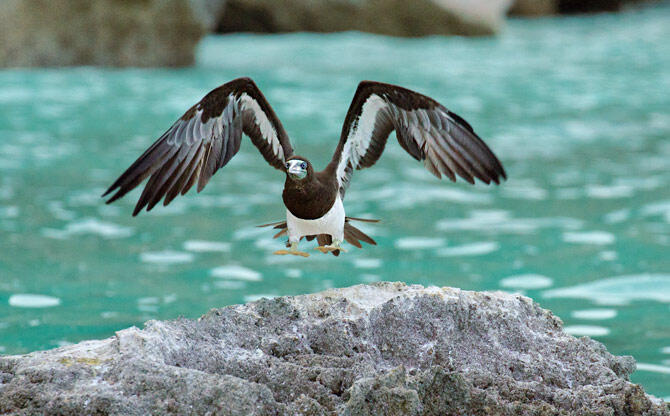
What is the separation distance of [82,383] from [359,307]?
1.18 m

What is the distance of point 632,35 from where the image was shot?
71.9 feet

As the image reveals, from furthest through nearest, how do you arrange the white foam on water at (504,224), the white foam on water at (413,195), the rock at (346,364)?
1. the white foam on water at (413,195)
2. the white foam on water at (504,224)
3. the rock at (346,364)

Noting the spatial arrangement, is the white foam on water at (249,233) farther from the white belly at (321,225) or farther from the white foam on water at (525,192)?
the white belly at (321,225)

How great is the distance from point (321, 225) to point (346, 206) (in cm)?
410

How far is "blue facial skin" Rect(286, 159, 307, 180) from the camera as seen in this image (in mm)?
4121

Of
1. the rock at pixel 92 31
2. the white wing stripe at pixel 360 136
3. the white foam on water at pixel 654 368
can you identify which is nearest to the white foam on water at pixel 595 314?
the white foam on water at pixel 654 368

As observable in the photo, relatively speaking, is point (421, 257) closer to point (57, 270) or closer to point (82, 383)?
point (57, 270)

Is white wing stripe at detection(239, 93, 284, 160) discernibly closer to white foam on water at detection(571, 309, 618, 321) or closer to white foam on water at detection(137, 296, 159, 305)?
white foam on water at detection(137, 296, 159, 305)

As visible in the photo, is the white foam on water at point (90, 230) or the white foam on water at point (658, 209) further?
the white foam on water at point (658, 209)

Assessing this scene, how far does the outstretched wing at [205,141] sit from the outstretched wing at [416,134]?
40 cm

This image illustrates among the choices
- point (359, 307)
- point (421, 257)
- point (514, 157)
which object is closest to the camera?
point (359, 307)

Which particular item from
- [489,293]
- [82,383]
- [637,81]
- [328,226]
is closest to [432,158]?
[328,226]

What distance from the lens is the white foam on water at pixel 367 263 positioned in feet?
23.1

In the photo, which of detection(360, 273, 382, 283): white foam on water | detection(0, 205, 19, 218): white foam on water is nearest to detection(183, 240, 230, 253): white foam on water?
detection(360, 273, 382, 283): white foam on water
